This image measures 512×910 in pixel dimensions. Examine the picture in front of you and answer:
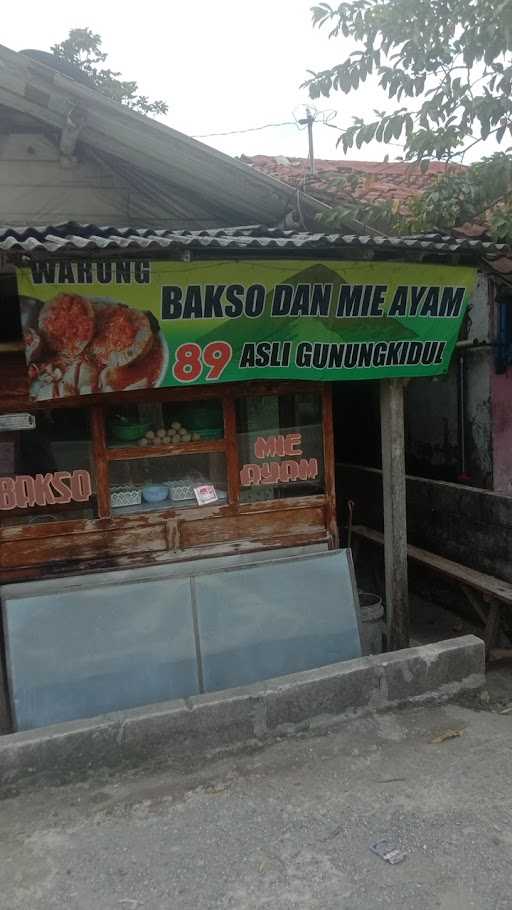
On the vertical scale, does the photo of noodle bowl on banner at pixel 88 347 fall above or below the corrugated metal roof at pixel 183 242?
below

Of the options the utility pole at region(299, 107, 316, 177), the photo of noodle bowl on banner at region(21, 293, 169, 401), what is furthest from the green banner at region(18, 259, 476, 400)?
the utility pole at region(299, 107, 316, 177)

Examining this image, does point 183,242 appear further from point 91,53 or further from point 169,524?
point 91,53

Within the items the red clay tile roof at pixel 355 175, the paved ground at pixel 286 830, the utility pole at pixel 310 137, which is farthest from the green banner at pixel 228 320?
the utility pole at pixel 310 137

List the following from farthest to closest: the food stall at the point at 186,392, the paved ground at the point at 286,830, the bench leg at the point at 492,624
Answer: the bench leg at the point at 492,624 < the food stall at the point at 186,392 < the paved ground at the point at 286,830

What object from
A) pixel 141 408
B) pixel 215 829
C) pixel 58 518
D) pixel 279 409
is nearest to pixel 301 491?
pixel 279 409

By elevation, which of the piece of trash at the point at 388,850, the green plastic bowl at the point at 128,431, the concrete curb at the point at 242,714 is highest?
the green plastic bowl at the point at 128,431

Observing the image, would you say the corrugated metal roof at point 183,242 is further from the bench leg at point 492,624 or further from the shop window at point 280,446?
the bench leg at point 492,624

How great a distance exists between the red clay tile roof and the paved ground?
5262mm

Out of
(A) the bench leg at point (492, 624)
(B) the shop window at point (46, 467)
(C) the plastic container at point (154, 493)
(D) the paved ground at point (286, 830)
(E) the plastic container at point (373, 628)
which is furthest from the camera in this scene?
(A) the bench leg at point (492, 624)

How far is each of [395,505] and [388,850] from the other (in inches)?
115

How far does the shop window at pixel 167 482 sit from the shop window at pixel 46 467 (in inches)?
9.7

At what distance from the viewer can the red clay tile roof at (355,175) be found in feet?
23.2

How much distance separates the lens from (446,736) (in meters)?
4.42

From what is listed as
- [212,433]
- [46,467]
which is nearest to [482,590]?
[212,433]
